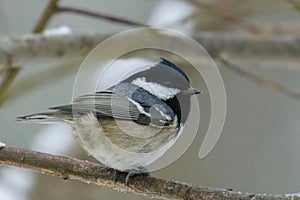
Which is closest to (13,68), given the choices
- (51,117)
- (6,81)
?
(6,81)

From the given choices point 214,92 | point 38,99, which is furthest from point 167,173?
point 38,99

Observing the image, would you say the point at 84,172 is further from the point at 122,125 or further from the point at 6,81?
the point at 6,81

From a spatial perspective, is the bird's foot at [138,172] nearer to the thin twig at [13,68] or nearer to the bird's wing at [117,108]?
the bird's wing at [117,108]

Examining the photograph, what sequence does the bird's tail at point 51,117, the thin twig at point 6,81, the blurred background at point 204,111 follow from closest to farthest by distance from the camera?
1. the bird's tail at point 51,117
2. the thin twig at point 6,81
3. the blurred background at point 204,111

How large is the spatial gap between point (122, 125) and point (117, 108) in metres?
0.03

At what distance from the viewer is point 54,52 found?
Answer: 1.34 m

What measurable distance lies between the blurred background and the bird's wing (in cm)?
39

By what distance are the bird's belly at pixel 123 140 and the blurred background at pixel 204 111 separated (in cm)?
40

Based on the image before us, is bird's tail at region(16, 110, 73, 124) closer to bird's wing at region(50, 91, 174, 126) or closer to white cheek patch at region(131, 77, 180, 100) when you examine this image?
bird's wing at region(50, 91, 174, 126)

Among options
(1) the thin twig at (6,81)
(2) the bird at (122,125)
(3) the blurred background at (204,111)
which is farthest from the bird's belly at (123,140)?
(3) the blurred background at (204,111)

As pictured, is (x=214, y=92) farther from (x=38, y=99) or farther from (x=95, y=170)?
(x=38, y=99)

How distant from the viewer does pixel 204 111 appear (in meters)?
1.78

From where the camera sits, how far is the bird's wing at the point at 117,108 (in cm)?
102

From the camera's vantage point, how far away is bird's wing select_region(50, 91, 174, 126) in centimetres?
102
